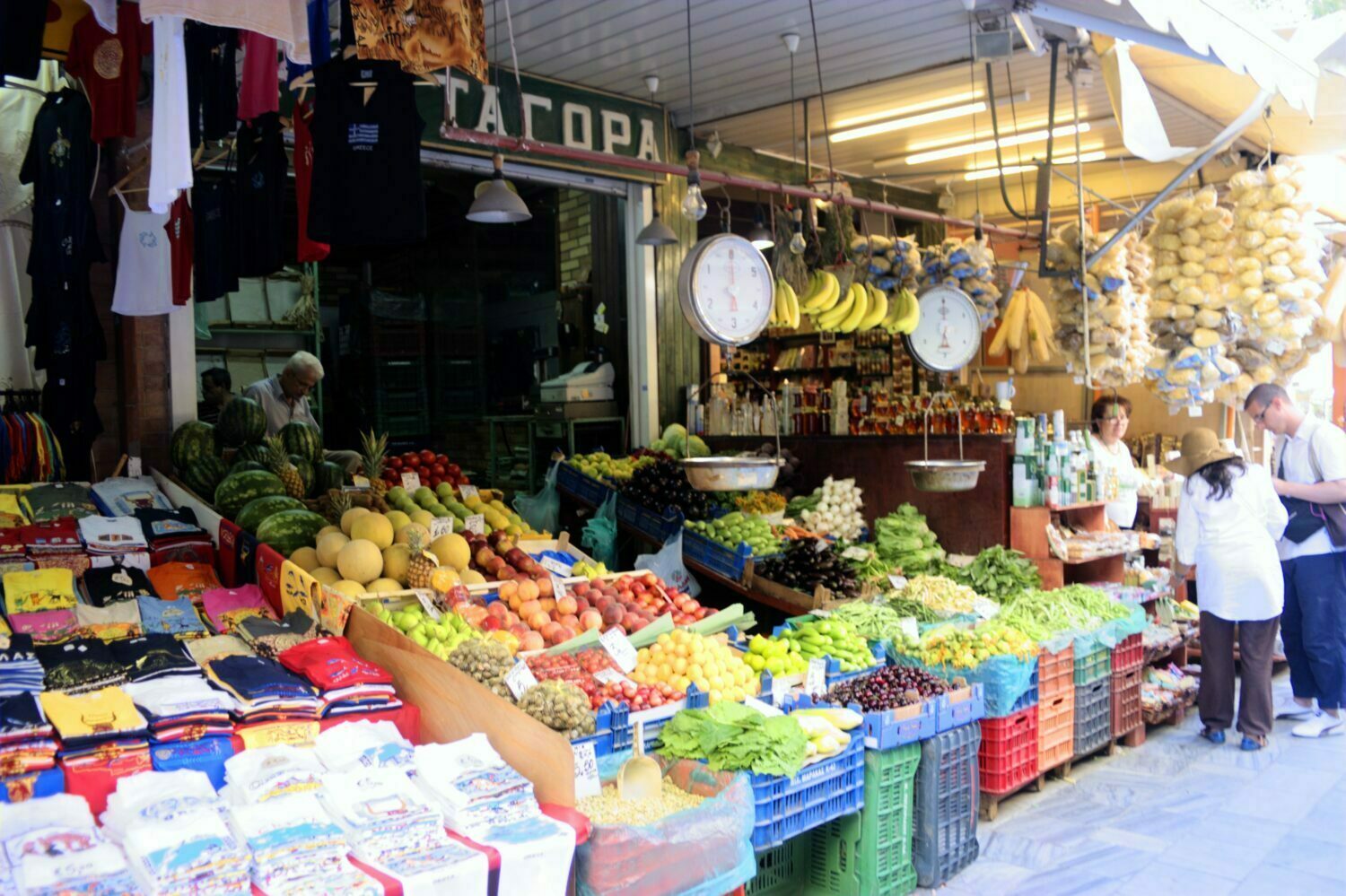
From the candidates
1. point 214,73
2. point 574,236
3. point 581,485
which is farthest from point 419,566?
point 574,236

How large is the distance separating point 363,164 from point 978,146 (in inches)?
266

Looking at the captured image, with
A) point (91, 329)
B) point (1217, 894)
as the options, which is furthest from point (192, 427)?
point (1217, 894)

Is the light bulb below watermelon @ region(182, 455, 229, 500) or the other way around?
the other way around

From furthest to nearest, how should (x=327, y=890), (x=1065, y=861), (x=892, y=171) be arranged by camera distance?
1. (x=892, y=171)
2. (x=1065, y=861)
3. (x=327, y=890)

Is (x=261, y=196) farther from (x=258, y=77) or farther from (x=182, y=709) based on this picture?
(x=182, y=709)

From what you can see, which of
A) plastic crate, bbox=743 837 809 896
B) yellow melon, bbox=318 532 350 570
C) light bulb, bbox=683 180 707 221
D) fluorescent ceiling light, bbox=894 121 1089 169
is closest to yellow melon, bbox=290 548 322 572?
yellow melon, bbox=318 532 350 570

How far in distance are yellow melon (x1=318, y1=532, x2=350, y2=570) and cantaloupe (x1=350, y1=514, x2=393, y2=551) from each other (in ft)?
0.22

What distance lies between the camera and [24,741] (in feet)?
8.45

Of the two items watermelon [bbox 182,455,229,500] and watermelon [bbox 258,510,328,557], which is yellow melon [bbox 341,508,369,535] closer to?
watermelon [bbox 258,510,328,557]

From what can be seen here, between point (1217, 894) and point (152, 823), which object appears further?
point (1217, 894)

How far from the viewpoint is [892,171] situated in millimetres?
9773

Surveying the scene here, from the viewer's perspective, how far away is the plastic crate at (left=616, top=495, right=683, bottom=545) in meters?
6.14

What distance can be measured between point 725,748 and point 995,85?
5.81 meters

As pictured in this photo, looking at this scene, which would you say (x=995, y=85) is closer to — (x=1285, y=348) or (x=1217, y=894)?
(x=1285, y=348)
